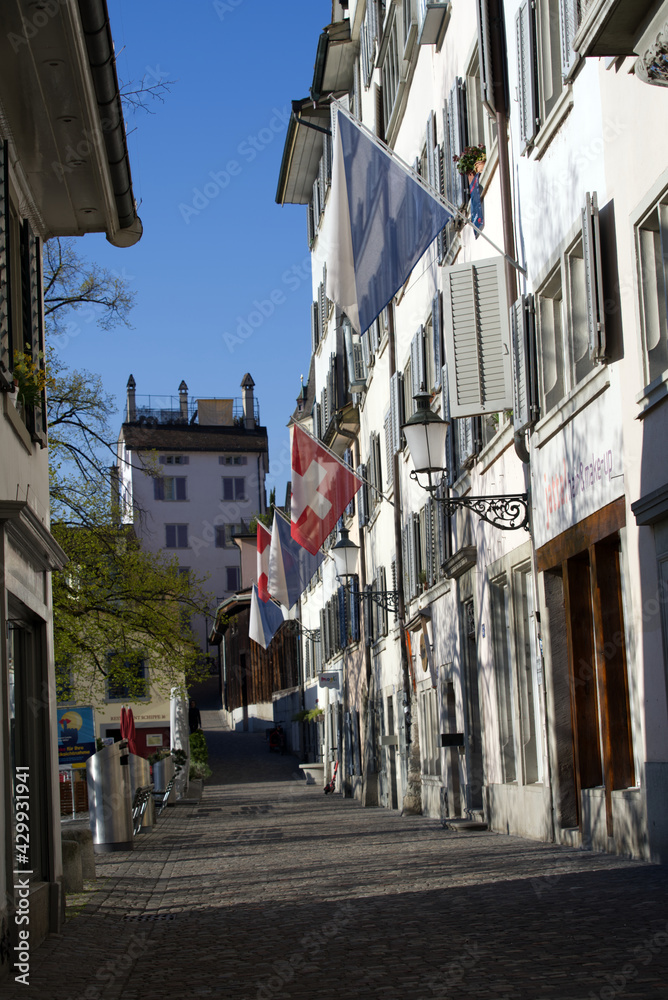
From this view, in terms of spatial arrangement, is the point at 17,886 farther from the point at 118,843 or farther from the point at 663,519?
the point at 118,843

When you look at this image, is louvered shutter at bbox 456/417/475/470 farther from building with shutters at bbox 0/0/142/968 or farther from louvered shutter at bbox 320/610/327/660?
louvered shutter at bbox 320/610/327/660

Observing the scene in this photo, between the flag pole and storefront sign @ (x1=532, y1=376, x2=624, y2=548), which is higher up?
the flag pole

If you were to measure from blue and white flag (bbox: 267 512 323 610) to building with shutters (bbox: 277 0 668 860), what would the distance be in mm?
3060

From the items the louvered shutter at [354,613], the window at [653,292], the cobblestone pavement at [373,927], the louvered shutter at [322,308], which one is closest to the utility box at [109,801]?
the cobblestone pavement at [373,927]

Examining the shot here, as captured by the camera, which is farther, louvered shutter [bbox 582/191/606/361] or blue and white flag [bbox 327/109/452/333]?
blue and white flag [bbox 327/109/452/333]

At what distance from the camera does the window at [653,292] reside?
32.8 ft

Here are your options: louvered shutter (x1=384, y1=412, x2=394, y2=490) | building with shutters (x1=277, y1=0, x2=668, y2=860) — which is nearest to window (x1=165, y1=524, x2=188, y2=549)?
louvered shutter (x1=384, y1=412, x2=394, y2=490)

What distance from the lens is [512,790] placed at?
1513 centimetres

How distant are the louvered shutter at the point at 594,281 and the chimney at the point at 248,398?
247ft

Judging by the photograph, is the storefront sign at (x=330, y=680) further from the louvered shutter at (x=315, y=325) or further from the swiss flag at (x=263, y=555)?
the louvered shutter at (x=315, y=325)

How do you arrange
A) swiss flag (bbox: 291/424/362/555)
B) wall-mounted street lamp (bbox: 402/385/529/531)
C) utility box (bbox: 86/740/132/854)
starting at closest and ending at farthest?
wall-mounted street lamp (bbox: 402/385/529/531)
utility box (bbox: 86/740/132/854)
swiss flag (bbox: 291/424/362/555)

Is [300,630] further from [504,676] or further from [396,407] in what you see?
[504,676]

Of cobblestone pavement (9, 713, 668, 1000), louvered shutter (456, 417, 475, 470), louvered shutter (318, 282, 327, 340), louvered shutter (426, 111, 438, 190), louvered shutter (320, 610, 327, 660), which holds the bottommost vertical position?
cobblestone pavement (9, 713, 668, 1000)

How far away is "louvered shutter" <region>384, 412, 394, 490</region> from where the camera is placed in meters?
25.2
